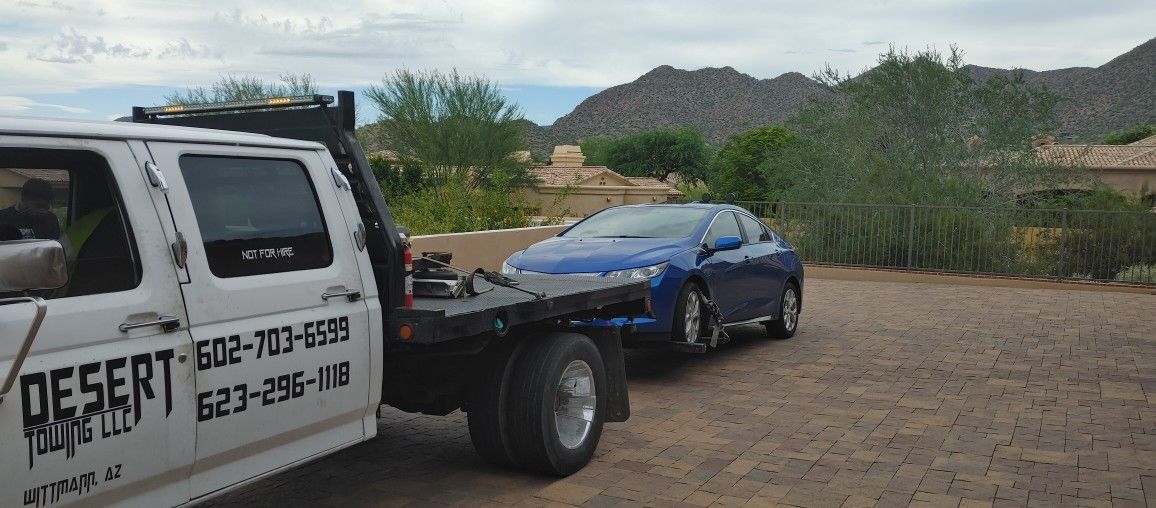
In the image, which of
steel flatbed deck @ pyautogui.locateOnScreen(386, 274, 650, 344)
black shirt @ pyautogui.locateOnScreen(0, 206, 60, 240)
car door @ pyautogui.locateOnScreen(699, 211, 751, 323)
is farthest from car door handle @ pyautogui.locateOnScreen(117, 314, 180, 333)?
car door @ pyautogui.locateOnScreen(699, 211, 751, 323)

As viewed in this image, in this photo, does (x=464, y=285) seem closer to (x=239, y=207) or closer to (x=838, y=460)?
(x=239, y=207)

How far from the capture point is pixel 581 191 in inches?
1651

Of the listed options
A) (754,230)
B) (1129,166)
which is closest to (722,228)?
(754,230)

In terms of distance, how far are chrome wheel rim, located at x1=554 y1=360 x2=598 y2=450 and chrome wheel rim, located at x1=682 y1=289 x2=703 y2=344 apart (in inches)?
118

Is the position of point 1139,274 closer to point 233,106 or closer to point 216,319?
point 233,106

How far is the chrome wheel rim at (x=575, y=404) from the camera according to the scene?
615 cm

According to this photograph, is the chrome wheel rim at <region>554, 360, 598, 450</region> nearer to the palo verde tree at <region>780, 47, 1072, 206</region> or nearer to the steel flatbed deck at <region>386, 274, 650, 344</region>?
the steel flatbed deck at <region>386, 274, 650, 344</region>

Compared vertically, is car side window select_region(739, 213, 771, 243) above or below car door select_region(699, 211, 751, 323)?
above

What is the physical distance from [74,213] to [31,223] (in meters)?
0.15

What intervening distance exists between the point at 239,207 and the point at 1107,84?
78.3 metres

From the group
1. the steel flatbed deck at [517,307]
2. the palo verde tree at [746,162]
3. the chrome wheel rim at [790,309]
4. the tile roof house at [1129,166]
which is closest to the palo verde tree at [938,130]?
the chrome wheel rim at [790,309]

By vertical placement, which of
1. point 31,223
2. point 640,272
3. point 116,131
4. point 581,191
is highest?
point 116,131

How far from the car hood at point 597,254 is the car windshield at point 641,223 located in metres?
0.33

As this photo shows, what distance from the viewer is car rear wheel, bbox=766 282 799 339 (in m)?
11.8
